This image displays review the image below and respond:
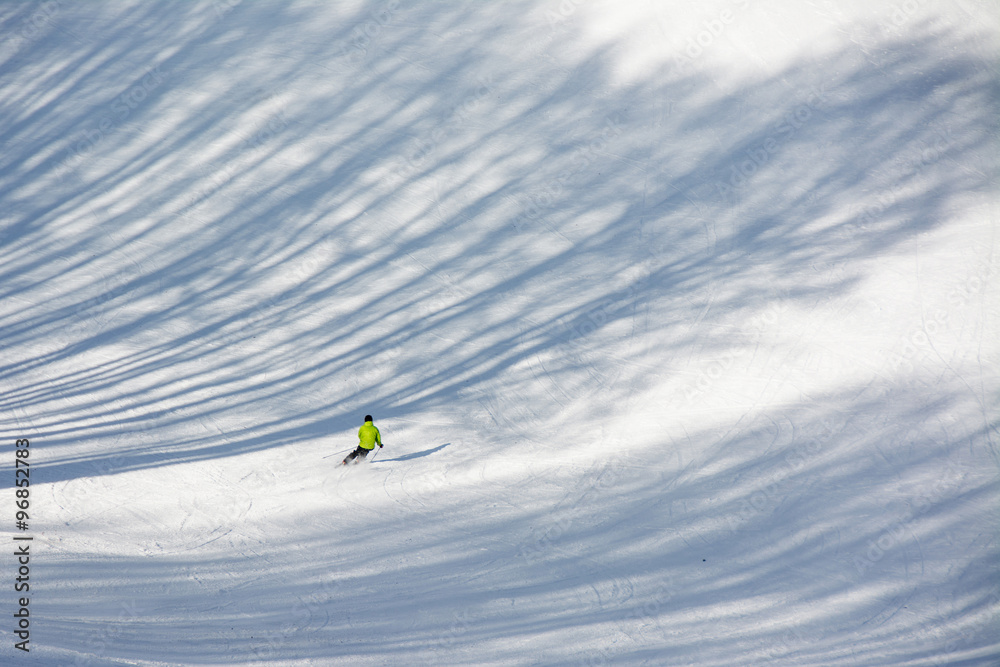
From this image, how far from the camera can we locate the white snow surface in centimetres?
790

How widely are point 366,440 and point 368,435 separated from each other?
0.07 m

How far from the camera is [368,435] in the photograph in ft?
28.5

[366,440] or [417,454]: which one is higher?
[366,440]

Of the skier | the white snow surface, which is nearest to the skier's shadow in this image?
the white snow surface

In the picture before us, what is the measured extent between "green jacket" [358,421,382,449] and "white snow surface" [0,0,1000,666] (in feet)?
1.38

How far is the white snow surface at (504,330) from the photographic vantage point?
7.90 m

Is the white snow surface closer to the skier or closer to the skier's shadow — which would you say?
the skier's shadow

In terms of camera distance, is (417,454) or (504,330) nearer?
(417,454)

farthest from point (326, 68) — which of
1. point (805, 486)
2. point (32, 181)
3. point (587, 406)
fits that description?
point (805, 486)

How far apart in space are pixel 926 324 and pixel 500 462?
256 inches

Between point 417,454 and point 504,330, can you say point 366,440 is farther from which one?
point 504,330

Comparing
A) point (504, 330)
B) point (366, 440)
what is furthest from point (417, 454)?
point (504, 330)

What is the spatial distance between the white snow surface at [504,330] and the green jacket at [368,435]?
0.42 m

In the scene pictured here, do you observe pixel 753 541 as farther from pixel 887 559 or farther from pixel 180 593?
pixel 180 593
